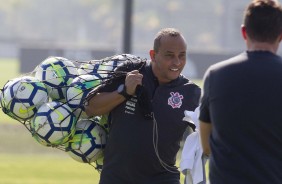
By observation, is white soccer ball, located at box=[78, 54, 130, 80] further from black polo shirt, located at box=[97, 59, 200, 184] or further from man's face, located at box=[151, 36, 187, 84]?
man's face, located at box=[151, 36, 187, 84]

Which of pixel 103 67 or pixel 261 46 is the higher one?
pixel 261 46

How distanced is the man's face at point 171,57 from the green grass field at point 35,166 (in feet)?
20.4

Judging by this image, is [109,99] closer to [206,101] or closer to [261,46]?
[206,101]

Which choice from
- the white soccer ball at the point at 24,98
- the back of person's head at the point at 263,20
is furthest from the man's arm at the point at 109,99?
the back of person's head at the point at 263,20

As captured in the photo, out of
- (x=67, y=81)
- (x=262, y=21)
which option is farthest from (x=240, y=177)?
(x=67, y=81)

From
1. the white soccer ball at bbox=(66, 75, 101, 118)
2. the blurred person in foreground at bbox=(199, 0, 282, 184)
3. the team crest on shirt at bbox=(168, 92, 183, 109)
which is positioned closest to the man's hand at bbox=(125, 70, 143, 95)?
the team crest on shirt at bbox=(168, 92, 183, 109)

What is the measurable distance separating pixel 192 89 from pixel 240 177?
80.9 inches

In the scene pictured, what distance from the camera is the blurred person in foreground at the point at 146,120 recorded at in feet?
22.5

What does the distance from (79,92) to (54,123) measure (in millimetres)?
292

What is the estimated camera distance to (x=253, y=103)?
5062 mm

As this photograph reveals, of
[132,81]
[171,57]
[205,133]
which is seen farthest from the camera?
[171,57]

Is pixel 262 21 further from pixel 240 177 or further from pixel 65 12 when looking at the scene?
pixel 65 12

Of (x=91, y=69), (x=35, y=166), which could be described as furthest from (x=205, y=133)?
(x=35, y=166)

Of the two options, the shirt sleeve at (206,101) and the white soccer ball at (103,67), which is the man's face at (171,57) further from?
the shirt sleeve at (206,101)
